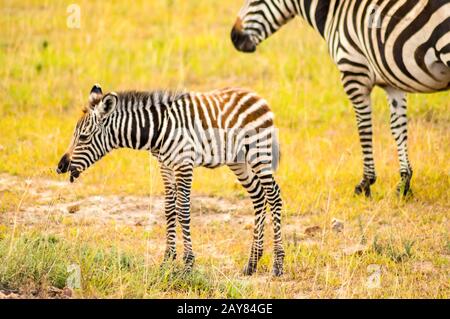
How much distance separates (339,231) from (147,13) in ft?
31.4

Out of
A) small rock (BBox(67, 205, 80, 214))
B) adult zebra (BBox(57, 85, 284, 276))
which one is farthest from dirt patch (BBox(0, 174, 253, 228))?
adult zebra (BBox(57, 85, 284, 276))

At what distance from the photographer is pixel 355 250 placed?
920cm

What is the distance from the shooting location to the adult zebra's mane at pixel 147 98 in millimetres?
8578

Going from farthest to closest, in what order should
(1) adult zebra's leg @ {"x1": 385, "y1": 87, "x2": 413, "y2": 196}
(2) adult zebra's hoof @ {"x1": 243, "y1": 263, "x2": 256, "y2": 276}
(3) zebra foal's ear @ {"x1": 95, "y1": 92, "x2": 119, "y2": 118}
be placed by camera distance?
(1) adult zebra's leg @ {"x1": 385, "y1": 87, "x2": 413, "y2": 196} → (2) adult zebra's hoof @ {"x1": 243, "y1": 263, "x2": 256, "y2": 276} → (3) zebra foal's ear @ {"x1": 95, "y1": 92, "x2": 119, "y2": 118}

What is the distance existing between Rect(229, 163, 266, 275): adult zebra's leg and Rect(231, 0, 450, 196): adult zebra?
2265mm

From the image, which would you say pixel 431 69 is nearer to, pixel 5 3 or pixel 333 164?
pixel 333 164

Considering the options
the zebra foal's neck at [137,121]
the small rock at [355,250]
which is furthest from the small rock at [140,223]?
the small rock at [355,250]

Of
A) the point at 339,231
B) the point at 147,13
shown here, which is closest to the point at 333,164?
the point at 339,231

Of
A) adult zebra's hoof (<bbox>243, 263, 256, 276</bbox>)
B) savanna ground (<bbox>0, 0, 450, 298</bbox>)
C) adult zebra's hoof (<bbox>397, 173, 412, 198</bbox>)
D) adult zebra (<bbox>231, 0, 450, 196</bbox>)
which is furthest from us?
adult zebra's hoof (<bbox>397, 173, 412, 198</bbox>)

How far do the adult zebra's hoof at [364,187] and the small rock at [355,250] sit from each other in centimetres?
175

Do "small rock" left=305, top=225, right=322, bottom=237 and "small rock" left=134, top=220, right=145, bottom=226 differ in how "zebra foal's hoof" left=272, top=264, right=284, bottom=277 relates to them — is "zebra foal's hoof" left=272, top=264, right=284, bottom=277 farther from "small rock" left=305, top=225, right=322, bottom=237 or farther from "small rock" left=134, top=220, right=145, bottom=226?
"small rock" left=134, top=220, right=145, bottom=226

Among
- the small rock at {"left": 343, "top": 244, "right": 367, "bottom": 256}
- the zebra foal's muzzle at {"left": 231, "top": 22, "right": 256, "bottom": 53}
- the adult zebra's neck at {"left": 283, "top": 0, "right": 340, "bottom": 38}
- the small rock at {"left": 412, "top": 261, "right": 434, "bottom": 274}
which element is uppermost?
the adult zebra's neck at {"left": 283, "top": 0, "right": 340, "bottom": 38}

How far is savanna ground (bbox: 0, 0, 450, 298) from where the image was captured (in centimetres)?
818

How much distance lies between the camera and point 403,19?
991cm
